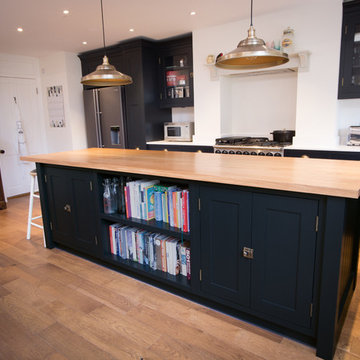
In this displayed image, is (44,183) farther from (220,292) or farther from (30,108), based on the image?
(30,108)

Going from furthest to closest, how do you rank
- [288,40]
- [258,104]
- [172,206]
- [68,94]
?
[68,94] → [258,104] → [288,40] → [172,206]

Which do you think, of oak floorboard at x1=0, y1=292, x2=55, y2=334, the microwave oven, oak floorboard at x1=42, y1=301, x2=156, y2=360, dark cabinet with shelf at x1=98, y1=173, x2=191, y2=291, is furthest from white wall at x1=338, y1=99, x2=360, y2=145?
oak floorboard at x1=0, y1=292, x2=55, y2=334

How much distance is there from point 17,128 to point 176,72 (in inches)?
117

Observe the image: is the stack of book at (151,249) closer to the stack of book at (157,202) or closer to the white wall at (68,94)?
the stack of book at (157,202)

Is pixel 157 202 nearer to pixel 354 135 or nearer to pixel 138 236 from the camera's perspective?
pixel 138 236

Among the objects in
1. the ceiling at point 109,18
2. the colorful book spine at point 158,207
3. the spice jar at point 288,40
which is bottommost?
the colorful book spine at point 158,207

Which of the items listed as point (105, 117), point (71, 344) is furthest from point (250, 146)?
point (71, 344)

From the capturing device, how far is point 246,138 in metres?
4.43

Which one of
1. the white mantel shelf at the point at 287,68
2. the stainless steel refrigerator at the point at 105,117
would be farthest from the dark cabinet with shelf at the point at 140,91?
the white mantel shelf at the point at 287,68

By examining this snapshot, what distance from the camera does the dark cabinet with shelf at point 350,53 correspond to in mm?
3393

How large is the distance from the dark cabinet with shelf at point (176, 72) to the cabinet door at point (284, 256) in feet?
11.4

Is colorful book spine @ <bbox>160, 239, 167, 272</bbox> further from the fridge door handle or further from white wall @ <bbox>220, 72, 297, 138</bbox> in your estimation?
the fridge door handle

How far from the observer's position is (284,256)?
162cm

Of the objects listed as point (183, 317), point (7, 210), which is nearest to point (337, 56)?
point (183, 317)
